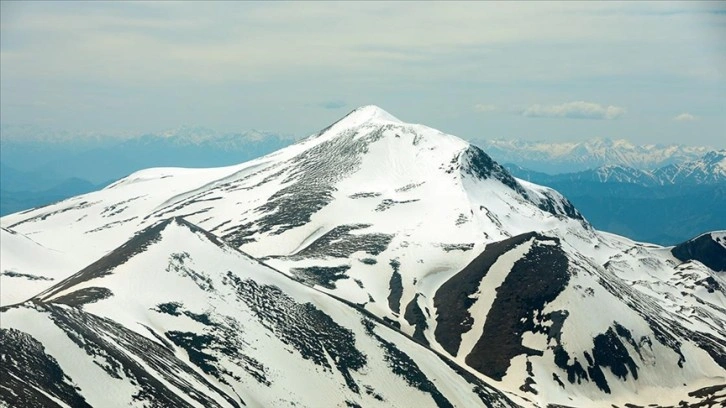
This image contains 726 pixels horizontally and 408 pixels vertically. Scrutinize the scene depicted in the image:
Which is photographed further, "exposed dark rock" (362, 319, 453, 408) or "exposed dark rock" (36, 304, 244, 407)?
"exposed dark rock" (362, 319, 453, 408)

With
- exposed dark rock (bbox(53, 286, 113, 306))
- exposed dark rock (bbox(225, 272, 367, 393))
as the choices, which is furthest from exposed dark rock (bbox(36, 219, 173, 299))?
exposed dark rock (bbox(225, 272, 367, 393))

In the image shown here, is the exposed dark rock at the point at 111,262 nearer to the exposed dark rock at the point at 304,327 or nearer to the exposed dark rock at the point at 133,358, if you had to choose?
the exposed dark rock at the point at 304,327

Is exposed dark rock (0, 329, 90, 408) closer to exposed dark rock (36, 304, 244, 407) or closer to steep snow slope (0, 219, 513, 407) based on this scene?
steep snow slope (0, 219, 513, 407)

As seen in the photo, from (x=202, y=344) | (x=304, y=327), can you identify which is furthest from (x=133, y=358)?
(x=304, y=327)

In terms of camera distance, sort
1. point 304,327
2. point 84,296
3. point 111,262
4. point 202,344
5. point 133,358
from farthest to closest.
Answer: point 111,262 → point 304,327 → point 84,296 → point 202,344 → point 133,358

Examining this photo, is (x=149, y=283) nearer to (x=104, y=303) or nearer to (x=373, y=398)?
(x=104, y=303)

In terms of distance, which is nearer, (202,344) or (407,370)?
(202,344)

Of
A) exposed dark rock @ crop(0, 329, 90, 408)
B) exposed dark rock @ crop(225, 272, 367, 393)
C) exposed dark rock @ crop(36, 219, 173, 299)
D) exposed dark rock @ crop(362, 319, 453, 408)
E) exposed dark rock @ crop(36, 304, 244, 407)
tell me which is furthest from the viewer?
exposed dark rock @ crop(36, 219, 173, 299)

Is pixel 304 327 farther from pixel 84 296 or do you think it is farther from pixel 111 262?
pixel 111 262
